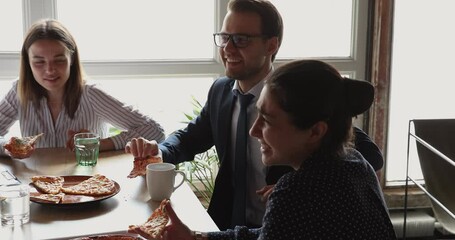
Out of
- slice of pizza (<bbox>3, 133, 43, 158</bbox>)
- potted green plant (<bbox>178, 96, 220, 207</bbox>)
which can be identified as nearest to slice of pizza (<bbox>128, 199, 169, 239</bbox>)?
slice of pizza (<bbox>3, 133, 43, 158</bbox>)

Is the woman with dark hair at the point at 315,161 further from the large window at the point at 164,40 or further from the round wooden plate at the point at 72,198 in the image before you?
the large window at the point at 164,40

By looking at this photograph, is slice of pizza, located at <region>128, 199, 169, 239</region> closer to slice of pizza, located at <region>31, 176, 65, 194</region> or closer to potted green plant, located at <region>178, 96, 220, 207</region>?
slice of pizza, located at <region>31, 176, 65, 194</region>

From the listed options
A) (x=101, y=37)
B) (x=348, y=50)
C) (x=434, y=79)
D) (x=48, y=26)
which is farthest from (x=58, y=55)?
(x=434, y=79)

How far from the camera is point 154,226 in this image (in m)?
1.37

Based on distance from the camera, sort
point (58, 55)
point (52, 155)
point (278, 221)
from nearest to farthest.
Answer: point (278, 221)
point (52, 155)
point (58, 55)

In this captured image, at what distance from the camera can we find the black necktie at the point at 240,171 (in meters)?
1.98

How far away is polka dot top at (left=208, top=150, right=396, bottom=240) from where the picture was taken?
1.14 metres

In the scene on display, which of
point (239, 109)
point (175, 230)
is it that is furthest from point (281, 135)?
point (239, 109)

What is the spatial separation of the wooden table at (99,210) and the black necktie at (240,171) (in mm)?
316

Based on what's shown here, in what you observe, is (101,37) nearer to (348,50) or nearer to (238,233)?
(348,50)

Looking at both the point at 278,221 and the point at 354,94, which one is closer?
the point at 278,221

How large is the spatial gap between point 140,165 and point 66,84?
0.72m

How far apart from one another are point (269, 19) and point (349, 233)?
110cm

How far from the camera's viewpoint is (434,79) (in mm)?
3402
